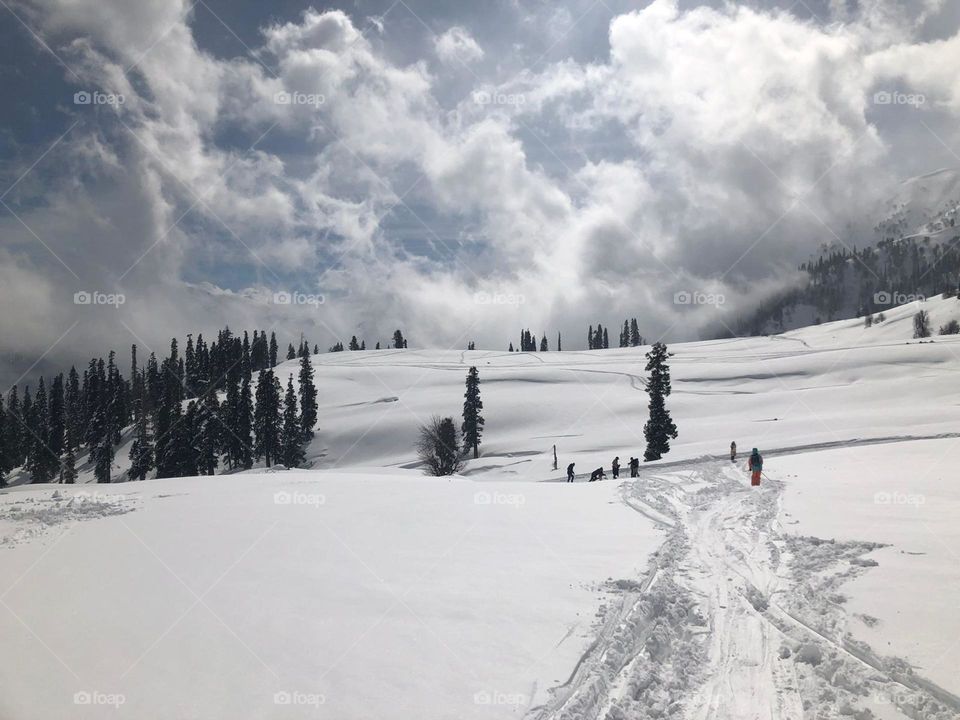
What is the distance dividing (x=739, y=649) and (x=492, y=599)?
4009 millimetres

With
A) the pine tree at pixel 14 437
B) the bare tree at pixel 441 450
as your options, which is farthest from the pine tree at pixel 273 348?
the bare tree at pixel 441 450

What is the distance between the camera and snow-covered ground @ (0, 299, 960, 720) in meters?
6.91

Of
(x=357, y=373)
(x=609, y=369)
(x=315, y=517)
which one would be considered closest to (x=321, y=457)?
(x=357, y=373)

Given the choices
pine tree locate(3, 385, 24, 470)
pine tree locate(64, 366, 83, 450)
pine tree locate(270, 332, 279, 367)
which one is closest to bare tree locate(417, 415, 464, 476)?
pine tree locate(3, 385, 24, 470)

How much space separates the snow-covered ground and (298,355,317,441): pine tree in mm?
67862

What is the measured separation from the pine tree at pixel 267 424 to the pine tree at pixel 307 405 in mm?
5320

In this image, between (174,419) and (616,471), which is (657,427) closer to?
(616,471)

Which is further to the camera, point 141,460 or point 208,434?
point 141,460

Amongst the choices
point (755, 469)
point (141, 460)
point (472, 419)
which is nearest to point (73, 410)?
point (141, 460)

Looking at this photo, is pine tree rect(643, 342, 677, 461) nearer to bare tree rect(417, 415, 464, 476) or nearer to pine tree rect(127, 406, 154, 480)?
bare tree rect(417, 415, 464, 476)

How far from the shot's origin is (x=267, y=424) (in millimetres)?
80938

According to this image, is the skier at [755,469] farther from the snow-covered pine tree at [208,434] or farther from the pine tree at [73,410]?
the pine tree at [73,410]

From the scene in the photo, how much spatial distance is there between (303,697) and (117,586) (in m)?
5.40

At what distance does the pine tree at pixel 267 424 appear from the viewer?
265ft
